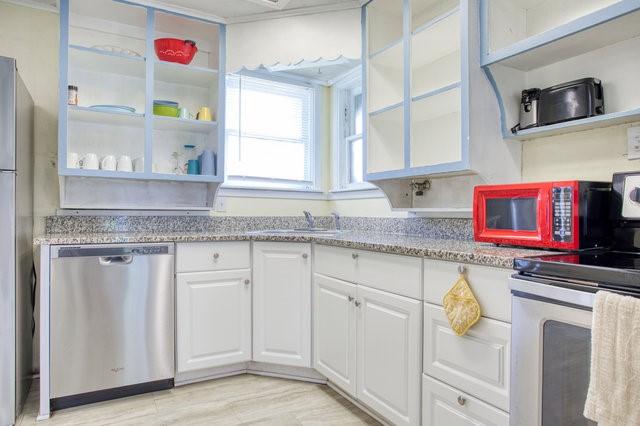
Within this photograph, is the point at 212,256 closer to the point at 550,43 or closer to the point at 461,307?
the point at 461,307

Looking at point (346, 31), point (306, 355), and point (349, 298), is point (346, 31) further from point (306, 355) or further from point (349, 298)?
point (306, 355)

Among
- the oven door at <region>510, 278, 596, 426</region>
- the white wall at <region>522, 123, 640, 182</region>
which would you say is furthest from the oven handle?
the white wall at <region>522, 123, 640, 182</region>

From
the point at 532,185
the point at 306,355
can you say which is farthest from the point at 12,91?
the point at 532,185

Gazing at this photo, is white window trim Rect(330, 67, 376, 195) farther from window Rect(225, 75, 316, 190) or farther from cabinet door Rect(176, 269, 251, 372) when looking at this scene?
cabinet door Rect(176, 269, 251, 372)

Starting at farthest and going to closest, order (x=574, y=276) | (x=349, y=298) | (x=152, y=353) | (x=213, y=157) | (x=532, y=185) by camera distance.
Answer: (x=213, y=157) → (x=152, y=353) → (x=349, y=298) → (x=532, y=185) → (x=574, y=276)

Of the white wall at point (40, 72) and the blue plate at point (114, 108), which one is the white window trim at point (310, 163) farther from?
the white wall at point (40, 72)

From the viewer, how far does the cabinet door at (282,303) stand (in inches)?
94.4

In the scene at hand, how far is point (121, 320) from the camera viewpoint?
2168 mm

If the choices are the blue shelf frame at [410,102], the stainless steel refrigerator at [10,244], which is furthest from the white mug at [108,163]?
the blue shelf frame at [410,102]

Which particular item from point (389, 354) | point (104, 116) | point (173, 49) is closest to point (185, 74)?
point (173, 49)

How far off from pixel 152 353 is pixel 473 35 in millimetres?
2241

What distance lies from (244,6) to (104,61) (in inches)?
36.1

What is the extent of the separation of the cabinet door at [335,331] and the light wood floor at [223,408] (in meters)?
0.14

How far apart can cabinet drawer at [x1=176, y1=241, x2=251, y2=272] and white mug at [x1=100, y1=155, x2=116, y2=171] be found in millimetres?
665
